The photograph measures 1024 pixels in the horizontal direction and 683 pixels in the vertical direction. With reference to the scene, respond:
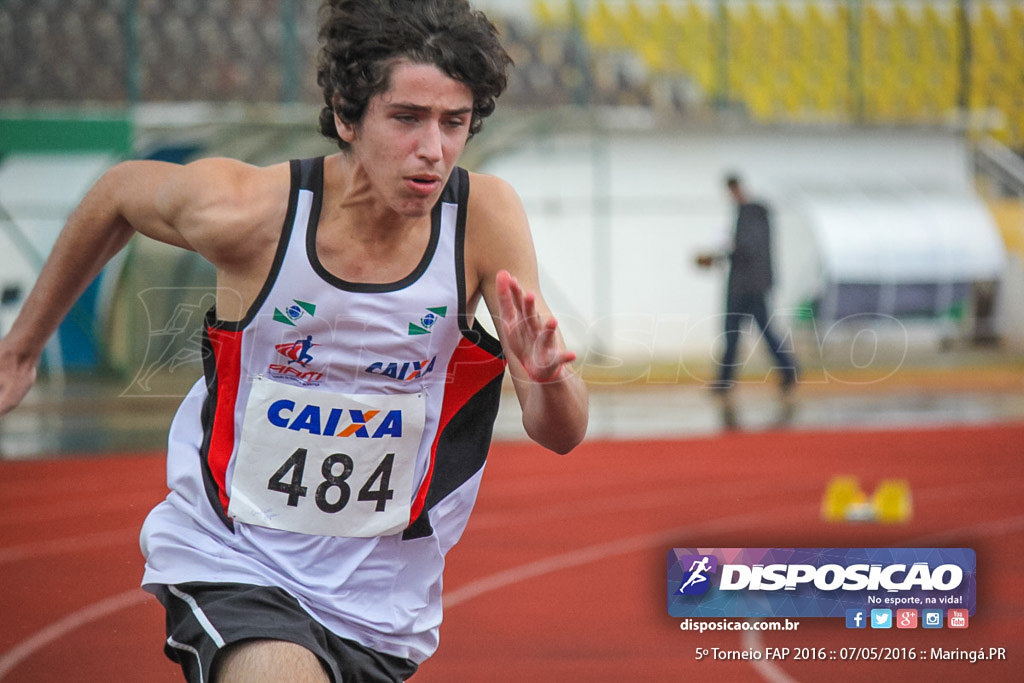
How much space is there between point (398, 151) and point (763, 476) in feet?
22.0

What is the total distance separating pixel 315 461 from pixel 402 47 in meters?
0.89

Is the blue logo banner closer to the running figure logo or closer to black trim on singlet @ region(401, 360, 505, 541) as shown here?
black trim on singlet @ region(401, 360, 505, 541)

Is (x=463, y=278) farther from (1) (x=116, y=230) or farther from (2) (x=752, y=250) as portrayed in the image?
(2) (x=752, y=250)

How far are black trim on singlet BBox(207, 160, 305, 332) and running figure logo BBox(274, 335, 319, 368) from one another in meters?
0.09

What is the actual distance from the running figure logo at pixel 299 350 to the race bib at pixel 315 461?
0.19ft

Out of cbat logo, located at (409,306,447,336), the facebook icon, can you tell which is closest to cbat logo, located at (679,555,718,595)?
the facebook icon

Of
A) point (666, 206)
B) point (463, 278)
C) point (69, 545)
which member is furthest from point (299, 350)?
point (666, 206)

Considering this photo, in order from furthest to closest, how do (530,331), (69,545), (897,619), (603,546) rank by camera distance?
(69,545) → (603,546) → (897,619) → (530,331)

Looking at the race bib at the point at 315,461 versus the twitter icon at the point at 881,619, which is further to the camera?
the twitter icon at the point at 881,619

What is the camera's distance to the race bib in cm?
275

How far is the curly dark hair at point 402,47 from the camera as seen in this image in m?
2.63

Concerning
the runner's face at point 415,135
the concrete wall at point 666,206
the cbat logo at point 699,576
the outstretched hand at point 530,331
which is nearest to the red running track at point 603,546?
the cbat logo at point 699,576

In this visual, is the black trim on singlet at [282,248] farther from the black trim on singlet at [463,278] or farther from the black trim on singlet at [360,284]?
the black trim on singlet at [463,278]

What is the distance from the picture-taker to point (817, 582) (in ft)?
15.3
